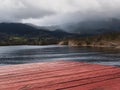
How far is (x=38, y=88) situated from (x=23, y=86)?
373mm

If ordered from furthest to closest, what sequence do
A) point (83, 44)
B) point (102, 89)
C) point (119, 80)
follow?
point (83, 44)
point (119, 80)
point (102, 89)

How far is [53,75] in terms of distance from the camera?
6.69 m

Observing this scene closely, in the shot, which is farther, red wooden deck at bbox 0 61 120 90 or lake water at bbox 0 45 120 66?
lake water at bbox 0 45 120 66

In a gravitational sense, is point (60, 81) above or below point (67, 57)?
above

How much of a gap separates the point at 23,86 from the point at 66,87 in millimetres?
874

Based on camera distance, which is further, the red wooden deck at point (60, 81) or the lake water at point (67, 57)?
the lake water at point (67, 57)

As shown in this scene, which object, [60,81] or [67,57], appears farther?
[67,57]

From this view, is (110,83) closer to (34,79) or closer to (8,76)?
(34,79)

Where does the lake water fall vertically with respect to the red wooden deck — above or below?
below

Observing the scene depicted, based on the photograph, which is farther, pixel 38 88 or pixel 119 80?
pixel 119 80

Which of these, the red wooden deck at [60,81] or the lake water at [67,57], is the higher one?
the red wooden deck at [60,81]

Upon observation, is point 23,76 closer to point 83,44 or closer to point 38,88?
point 38,88

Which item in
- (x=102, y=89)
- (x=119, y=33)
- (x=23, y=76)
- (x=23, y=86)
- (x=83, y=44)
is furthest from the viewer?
(x=83, y=44)

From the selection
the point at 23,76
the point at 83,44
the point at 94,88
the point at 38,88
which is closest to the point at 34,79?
the point at 23,76
